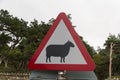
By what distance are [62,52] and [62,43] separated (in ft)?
0.42

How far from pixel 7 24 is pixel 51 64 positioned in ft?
137

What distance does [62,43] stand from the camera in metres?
4.86

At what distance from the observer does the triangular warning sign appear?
4805 millimetres

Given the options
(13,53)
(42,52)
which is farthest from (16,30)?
(42,52)

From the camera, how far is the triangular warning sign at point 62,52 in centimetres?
480

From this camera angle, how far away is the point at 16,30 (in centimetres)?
4588

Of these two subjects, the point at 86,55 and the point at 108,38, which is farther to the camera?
the point at 108,38

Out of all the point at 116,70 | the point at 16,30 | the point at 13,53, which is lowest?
the point at 116,70

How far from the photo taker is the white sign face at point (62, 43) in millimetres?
4805

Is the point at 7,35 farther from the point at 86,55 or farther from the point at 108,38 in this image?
the point at 86,55

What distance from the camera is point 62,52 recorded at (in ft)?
15.8

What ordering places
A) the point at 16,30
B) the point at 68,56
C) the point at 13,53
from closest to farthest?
the point at 68,56
the point at 13,53
the point at 16,30

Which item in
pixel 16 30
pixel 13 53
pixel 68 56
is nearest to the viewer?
pixel 68 56

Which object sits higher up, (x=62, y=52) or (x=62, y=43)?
(x=62, y=43)
